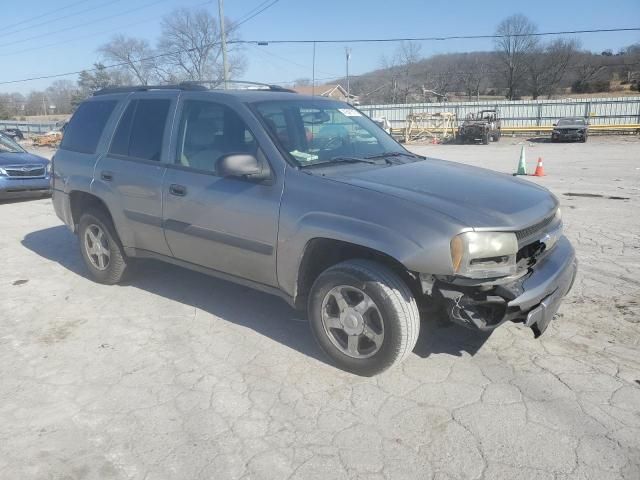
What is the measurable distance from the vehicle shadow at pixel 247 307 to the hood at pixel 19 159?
455 cm

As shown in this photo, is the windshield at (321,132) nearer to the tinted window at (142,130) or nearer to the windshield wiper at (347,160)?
the windshield wiper at (347,160)

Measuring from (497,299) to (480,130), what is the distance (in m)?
28.8

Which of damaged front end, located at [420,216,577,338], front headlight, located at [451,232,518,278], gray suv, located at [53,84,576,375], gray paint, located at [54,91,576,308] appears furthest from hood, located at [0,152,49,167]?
front headlight, located at [451,232,518,278]

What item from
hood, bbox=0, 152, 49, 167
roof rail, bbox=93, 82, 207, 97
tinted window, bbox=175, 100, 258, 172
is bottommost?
hood, bbox=0, 152, 49, 167

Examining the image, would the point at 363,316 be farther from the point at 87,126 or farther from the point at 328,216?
the point at 87,126

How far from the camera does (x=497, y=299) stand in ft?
9.49

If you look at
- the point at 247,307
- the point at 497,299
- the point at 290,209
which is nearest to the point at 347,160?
the point at 290,209

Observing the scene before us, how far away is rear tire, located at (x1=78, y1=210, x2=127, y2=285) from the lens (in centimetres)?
496

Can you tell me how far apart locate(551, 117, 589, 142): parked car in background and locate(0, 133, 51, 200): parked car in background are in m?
26.8

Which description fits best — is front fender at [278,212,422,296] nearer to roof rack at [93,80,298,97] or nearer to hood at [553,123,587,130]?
roof rack at [93,80,298,97]

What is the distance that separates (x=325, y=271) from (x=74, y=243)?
16.6 ft

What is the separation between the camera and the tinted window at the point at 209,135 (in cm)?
382

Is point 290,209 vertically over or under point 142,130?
under

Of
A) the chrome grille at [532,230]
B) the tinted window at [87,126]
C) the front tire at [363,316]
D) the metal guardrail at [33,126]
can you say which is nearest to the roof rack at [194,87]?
the tinted window at [87,126]
